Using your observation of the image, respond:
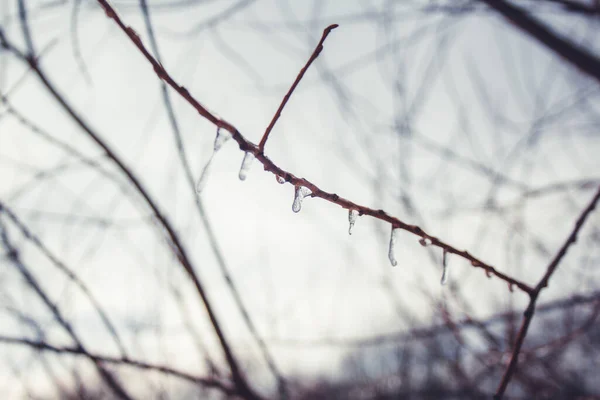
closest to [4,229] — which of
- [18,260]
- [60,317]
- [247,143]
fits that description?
[18,260]

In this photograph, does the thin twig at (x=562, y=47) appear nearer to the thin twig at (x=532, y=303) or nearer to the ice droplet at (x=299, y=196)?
the thin twig at (x=532, y=303)

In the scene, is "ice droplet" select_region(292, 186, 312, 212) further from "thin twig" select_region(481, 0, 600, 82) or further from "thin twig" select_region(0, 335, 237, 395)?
"thin twig" select_region(481, 0, 600, 82)

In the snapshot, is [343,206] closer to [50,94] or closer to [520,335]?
[520,335]

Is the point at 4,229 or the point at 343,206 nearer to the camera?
the point at 343,206

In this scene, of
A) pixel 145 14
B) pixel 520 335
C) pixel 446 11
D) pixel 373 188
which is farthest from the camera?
pixel 373 188

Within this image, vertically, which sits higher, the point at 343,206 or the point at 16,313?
the point at 16,313

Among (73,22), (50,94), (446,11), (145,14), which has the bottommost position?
(50,94)

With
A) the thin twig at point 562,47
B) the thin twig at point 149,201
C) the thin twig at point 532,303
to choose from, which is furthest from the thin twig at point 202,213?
the thin twig at point 562,47

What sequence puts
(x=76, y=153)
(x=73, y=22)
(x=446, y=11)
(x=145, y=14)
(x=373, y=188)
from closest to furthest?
(x=145, y=14)
(x=76, y=153)
(x=73, y=22)
(x=446, y=11)
(x=373, y=188)

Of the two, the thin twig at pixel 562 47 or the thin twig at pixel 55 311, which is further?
the thin twig at pixel 562 47

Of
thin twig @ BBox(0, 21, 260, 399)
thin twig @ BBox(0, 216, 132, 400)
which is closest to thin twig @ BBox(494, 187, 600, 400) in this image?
thin twig @ BBox(0, 21, 260, 399)

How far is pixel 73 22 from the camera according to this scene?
1.19 m

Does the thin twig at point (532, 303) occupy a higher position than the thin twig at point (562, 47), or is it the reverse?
the thin twig at point (562, 47)

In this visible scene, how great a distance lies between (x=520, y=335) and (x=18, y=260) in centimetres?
145
